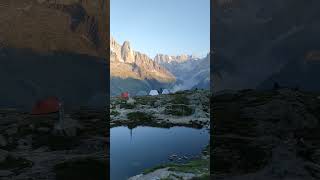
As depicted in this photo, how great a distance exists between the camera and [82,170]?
8641 mm

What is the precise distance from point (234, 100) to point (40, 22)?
450 centimetres

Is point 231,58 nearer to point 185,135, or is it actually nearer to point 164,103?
point 185,135

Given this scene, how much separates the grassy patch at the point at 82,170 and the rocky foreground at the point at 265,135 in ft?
8.11

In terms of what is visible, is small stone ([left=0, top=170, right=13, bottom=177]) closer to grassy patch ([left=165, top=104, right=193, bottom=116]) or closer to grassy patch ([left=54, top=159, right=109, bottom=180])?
grassy patch ([left=54, top=159, right=109, bottom=180])

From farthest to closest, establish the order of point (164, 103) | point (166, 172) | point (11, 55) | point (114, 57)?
1. point (114, 57)
2. point (164, 103)
3. point (166, 172)
4. point (11, 55)

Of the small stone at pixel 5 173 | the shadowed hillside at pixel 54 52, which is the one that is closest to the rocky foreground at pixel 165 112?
the shadowed hillside at pixel 54 52

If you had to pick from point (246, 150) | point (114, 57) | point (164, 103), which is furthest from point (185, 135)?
point (114, 57)

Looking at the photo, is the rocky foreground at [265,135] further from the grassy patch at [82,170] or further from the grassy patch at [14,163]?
the grassy patch at [14,163]

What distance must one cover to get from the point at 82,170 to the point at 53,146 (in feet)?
2.69

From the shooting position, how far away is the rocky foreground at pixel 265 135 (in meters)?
8.56

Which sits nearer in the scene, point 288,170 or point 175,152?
point 288,170

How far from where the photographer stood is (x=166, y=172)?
1516 centimetres

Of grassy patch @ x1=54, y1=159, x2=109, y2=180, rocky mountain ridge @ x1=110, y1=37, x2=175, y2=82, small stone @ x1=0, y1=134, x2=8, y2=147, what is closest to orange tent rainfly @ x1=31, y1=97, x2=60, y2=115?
small stone @ x1=0, y1=134, x2=8, y2=147

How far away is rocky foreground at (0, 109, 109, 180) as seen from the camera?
8062mm
